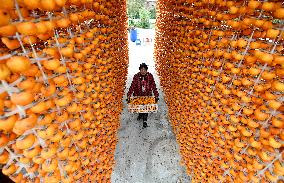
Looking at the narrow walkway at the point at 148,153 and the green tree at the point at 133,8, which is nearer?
the narrow walkway at the point at 148,153

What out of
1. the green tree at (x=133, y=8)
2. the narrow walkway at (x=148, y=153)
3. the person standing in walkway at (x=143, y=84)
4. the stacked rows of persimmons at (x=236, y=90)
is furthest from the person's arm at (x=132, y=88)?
the green tree at (x=133, y=8)

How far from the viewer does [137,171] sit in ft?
14.9

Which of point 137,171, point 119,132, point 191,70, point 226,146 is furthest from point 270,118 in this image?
point 119,132

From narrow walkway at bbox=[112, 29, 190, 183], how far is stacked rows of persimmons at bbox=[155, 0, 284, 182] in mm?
916

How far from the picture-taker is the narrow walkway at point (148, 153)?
4.43m

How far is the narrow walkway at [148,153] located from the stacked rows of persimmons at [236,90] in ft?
3.01

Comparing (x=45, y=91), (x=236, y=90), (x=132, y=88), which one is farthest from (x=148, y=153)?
(x=45, y=91)

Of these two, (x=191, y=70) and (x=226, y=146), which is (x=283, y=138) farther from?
(x=191, y=70)

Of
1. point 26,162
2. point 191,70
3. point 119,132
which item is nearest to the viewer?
point 26,162

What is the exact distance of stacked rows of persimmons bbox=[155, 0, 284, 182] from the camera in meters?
1.90

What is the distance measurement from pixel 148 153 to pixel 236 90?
128 inches

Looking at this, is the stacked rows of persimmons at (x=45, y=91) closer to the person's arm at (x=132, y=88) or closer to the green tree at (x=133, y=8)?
the person's arm at (x=132, y=88)

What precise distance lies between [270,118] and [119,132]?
14.1 feet

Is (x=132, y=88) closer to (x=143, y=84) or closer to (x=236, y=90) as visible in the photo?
(x=143, y=84)
